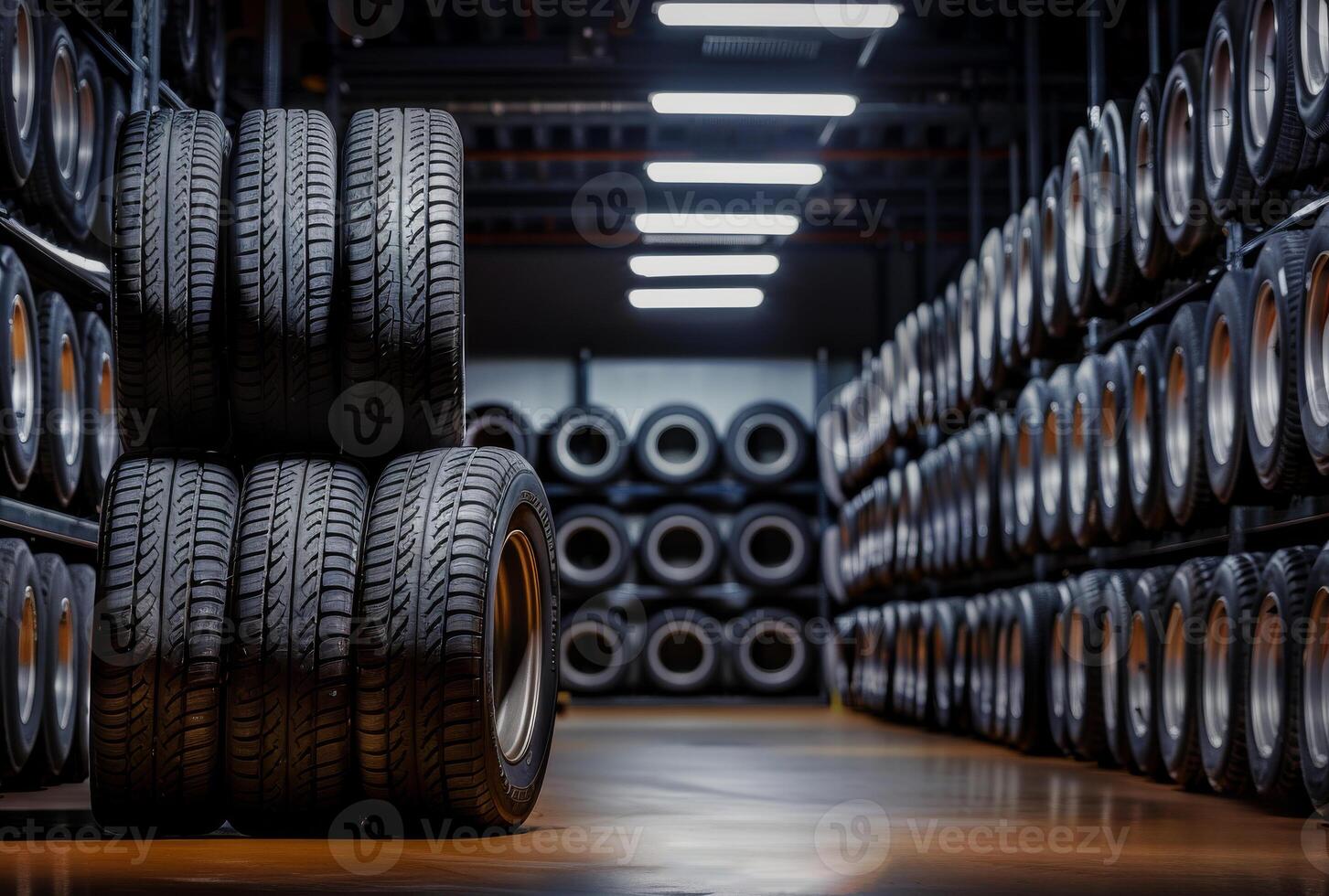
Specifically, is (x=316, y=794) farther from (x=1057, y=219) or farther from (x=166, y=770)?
(x=1057, y=219)

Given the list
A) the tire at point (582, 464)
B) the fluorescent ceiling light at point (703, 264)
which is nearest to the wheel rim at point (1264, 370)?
the fluorescent ceiling light at point (703, 264)

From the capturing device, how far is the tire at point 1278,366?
Answer: 4.73 metres

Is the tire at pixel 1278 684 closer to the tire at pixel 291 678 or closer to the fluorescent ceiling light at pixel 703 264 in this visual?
the tire at pixel 291 678

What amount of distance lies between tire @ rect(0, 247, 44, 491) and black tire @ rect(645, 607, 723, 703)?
1018cm

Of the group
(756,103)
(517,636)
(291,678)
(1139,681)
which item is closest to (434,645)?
(291,678)

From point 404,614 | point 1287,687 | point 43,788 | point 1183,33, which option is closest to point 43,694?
point 43,788

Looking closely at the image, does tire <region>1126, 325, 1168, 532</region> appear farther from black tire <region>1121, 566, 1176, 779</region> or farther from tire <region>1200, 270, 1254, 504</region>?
tire <region>1200, 270, 1254, 504</region>

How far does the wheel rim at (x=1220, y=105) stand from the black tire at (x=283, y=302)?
10.2 ft

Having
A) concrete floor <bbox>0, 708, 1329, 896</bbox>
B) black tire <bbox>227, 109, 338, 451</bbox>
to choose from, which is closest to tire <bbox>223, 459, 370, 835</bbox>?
concrete floor <bbox>0, 708, 1329, 896</bbox>

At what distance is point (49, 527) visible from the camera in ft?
19.2

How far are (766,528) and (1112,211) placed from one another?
380 inches

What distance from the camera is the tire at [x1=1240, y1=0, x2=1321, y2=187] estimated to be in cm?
472

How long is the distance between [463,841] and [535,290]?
13211 mm

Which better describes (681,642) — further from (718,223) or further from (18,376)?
(18,376)
